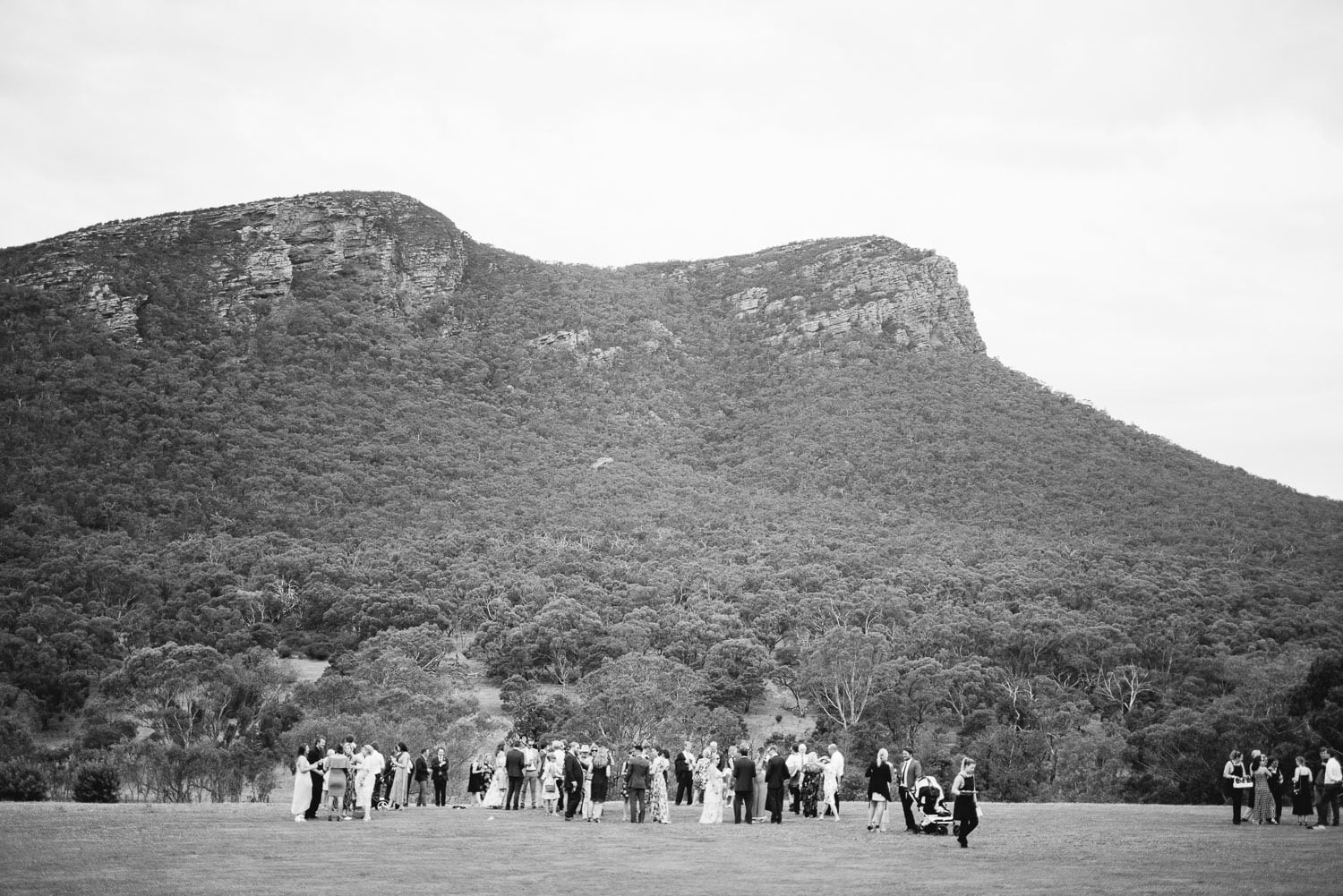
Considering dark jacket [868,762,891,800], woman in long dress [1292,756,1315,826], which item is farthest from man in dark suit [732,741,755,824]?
woman in long dress [1292,756,1315,826]

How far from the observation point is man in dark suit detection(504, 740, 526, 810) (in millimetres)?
27820

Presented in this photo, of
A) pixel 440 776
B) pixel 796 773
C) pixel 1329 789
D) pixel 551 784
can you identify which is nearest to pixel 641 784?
pixel 551 784

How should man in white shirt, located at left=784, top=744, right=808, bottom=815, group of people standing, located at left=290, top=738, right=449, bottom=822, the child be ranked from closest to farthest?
group of people standing, located at left=290, top=738, right=449, bottom=822
the child
man in white shirt, located at left=784, top=744, right=808, bottom=815

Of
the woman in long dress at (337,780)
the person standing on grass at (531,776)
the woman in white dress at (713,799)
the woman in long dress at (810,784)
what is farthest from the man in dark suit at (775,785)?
the woman in long dress at (337,780)

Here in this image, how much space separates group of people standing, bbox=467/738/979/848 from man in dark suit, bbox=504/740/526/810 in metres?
0.02

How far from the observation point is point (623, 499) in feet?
355

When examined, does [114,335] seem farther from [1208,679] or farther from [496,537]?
[1208,679]

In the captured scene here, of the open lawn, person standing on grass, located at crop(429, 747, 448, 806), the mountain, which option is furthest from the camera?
the mountain

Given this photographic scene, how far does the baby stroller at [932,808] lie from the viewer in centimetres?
2275

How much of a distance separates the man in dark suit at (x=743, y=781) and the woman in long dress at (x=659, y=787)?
1488mm

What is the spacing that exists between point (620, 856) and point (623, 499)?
294 feet

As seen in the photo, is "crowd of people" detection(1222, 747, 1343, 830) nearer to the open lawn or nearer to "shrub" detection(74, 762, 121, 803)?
the open lawn

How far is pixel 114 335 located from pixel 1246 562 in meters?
106

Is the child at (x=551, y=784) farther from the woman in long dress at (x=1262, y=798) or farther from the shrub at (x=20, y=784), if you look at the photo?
the shrub at (x=20, y=784)
